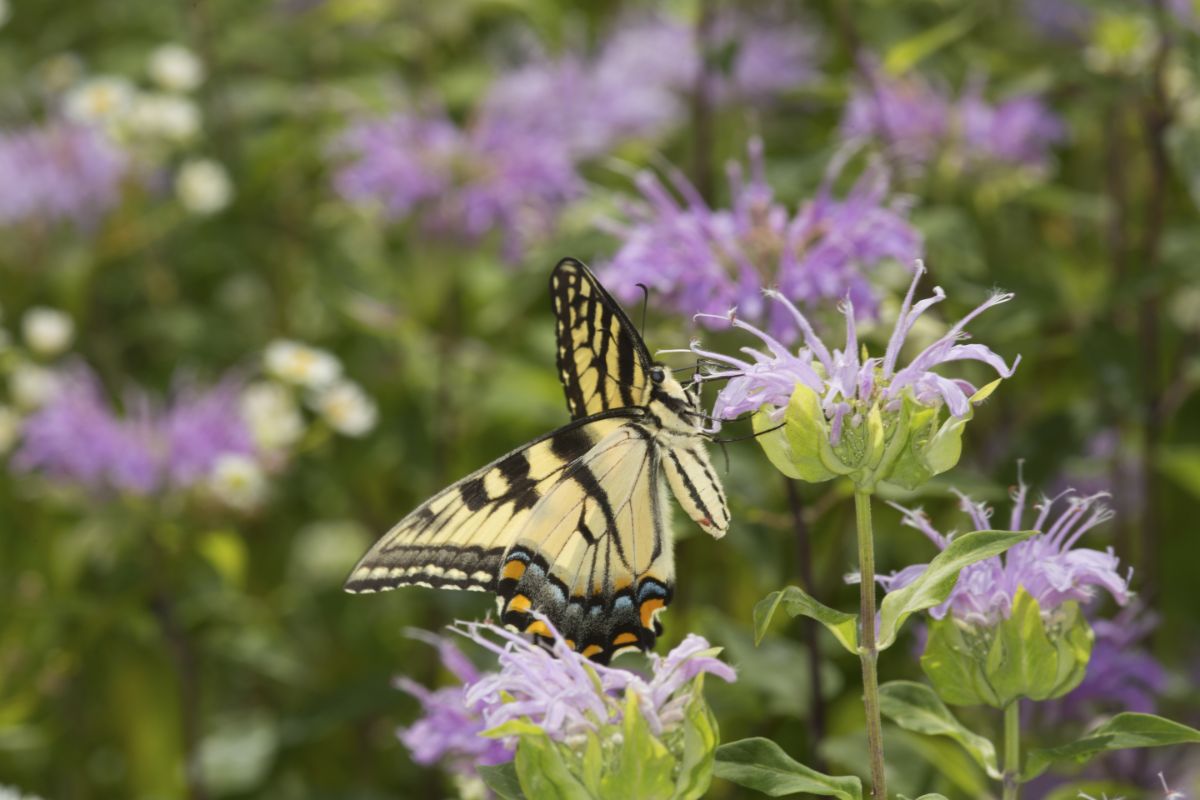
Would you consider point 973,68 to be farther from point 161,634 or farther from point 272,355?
point 161,634

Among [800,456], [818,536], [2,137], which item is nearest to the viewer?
[800,456]

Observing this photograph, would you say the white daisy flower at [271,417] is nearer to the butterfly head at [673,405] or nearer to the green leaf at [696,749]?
the butterfly head at [673,405]

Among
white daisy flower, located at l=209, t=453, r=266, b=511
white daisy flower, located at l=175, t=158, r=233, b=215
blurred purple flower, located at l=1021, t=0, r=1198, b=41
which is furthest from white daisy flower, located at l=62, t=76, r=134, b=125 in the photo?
blurred purple flower, located at l=1021, t=0, r=1198, b=41

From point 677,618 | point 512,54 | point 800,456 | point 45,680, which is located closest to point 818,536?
point 677,618

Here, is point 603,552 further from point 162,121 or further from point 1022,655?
point 162,121

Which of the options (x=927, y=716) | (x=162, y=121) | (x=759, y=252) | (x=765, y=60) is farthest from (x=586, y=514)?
(x=765, y=60)

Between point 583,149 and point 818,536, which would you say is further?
point 583,149

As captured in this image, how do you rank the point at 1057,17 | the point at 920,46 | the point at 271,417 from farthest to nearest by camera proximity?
the point at 1057,17 → the point at 271,417 → the point at 920,46
